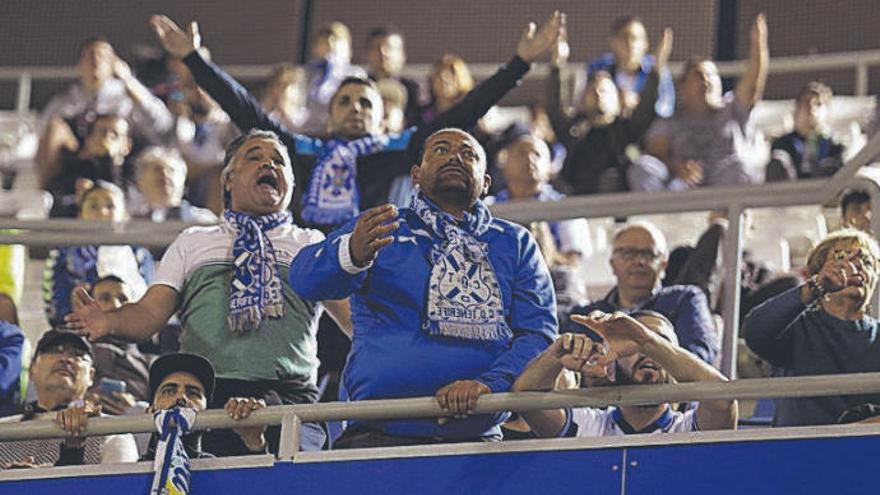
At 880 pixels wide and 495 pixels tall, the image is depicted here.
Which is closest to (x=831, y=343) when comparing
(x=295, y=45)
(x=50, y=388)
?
(x=50, y=388)

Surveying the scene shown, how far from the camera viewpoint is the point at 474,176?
779 centimetres

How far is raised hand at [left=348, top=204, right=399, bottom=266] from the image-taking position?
7.29m

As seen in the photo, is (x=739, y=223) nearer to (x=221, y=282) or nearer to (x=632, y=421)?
(x=632, y=421)

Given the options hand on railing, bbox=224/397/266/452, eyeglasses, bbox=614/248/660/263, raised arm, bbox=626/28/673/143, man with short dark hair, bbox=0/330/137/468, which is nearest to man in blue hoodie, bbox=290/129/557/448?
hand on railing, bbox=224/397/266/452

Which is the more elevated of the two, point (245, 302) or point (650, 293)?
point (650, 293)

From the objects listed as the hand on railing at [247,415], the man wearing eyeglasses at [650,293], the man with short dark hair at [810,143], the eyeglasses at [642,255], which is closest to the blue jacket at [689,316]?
the man wearing eyeglasses at [650,293]

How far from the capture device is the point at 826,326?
26.1 feet

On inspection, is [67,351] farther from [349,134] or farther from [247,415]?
[349,134]

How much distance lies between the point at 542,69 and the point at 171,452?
7720mm

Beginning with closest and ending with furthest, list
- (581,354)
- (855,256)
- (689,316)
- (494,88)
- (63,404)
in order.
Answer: (581,354)
(855,256)
(63,404)
(689,316)
(494,88)

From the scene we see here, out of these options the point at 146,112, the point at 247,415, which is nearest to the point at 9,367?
the point at 247,415

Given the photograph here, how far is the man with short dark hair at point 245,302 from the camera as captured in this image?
26.0 ft

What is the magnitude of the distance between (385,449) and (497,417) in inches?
14.1

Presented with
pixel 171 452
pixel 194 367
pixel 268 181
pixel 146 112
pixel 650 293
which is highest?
pixel 146 112
